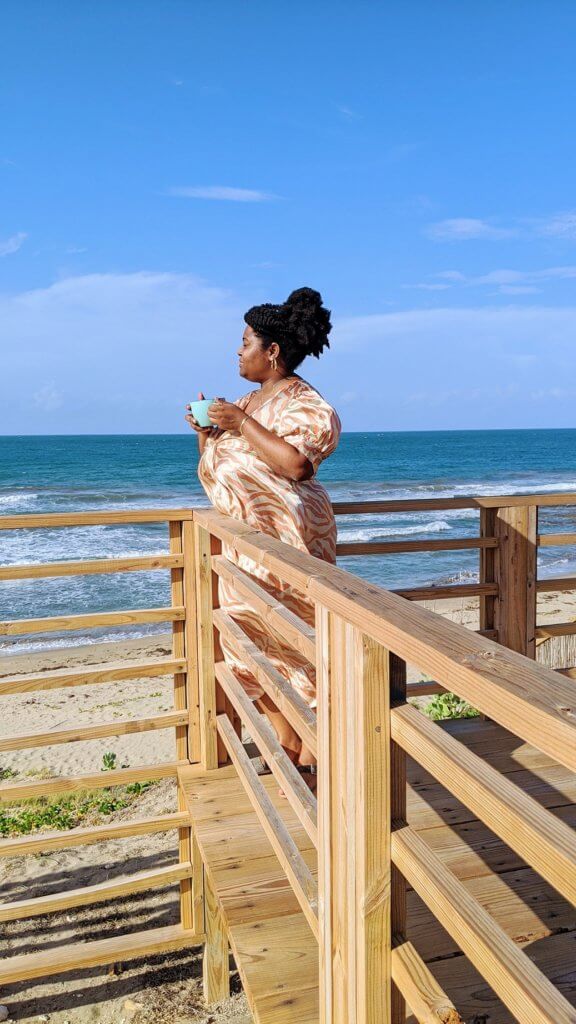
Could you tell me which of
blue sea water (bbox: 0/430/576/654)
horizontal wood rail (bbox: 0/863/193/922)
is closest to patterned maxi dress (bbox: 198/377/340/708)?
horizontal wood rail (bbox: 0/863/193/922)

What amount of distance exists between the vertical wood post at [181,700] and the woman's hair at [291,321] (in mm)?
824

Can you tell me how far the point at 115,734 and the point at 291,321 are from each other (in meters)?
1.66

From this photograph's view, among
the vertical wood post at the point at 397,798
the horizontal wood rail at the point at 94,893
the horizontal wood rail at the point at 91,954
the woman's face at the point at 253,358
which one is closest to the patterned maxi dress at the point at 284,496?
the woman's face at the point at 253,358

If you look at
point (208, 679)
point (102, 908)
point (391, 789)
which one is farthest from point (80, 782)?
point (391, 789)

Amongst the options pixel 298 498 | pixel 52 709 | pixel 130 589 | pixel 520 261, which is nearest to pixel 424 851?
pixel 298 498

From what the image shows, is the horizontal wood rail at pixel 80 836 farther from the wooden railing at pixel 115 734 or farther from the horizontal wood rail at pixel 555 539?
the horizontal wood rail at pixel 555 539

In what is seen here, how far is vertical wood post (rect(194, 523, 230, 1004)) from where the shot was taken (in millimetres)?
3006

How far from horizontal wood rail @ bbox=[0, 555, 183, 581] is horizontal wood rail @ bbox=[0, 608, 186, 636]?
16cm

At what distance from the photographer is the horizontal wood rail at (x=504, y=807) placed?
2.39 feet

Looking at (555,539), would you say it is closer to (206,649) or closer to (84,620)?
(206,649)

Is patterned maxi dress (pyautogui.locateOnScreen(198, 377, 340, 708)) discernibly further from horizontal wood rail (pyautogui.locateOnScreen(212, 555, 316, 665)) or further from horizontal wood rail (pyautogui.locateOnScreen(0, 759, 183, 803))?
horizontal wood rail (pyautogui.locateOnScreen(0, 759, 183, 803))

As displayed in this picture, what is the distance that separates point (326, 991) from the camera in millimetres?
1469

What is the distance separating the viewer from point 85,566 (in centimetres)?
296

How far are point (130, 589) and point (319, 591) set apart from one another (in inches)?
484
